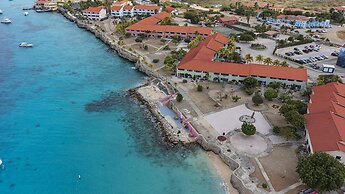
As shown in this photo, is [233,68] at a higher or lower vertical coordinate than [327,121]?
higher

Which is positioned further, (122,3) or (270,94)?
(122,3)

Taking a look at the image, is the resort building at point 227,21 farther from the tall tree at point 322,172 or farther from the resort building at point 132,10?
the tall tree at point 322,172

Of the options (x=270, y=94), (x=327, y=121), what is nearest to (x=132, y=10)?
(x=270, y=94)

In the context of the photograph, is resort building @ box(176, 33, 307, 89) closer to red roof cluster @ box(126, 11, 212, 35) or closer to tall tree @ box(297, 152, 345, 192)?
red roof cluster @ box(126, 11, 212, 35)

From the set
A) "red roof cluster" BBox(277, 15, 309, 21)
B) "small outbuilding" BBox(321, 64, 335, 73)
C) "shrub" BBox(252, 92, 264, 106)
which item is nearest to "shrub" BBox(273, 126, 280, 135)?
"shrub" BBox(252, 92, 264, 106)

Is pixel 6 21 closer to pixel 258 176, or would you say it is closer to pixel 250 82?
pixel 250 82

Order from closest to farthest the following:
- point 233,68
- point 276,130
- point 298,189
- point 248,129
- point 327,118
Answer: point 298,189
point 327,118
point 248,129
point 276,130
point 233,68

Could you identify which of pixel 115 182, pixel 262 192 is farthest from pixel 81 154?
pixel 262 192
